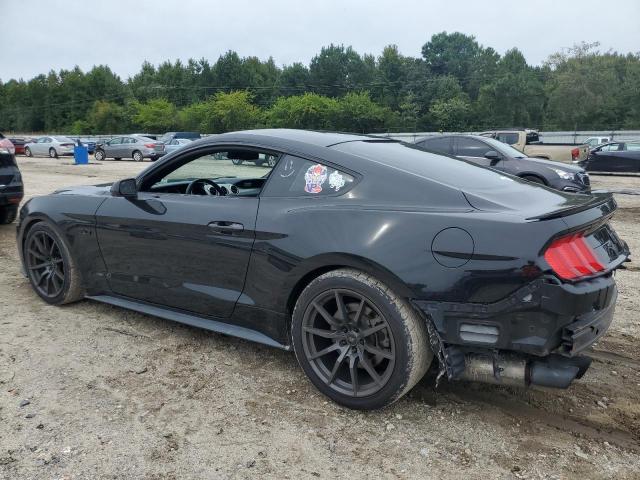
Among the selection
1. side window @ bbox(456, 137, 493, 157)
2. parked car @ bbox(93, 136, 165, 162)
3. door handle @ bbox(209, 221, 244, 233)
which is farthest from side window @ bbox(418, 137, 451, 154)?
parked car @ bbox(93, 136, 165, 162)

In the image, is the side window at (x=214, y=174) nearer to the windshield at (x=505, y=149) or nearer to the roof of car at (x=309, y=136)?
the roof of car at (x=309, y=136)

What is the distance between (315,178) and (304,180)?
73 mm

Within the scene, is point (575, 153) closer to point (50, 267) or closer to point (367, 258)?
point (50, 267)

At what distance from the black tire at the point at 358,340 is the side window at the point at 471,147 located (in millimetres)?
9133

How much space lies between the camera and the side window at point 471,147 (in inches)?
441

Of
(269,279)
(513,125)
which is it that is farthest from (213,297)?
(513,125)

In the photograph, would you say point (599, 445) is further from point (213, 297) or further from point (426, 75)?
point (426, 75)

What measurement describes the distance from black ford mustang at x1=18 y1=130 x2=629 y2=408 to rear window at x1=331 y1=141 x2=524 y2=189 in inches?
0.7

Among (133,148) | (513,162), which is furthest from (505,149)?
(133,148)

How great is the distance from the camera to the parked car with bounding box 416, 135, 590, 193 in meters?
10.0

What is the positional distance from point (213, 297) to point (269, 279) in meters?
0.47

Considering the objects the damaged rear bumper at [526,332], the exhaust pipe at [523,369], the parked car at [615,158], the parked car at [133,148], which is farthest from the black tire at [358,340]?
the parked car at [133,148]

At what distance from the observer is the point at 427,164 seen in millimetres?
3146

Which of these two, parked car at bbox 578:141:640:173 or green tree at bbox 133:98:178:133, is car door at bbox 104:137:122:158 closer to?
parked car at bbox 578:141:640:173
